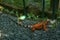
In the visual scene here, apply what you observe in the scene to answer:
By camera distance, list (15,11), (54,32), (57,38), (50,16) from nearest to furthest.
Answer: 1. (57,38)
2. (54,32)
3. (50,16)
4. (15,11)

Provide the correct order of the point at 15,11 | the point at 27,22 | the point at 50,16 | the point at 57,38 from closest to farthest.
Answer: the point at 57,38 < the point at 27,22 < the point at 50,16 < the point at 15,11

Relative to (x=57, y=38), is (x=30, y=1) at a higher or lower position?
higher

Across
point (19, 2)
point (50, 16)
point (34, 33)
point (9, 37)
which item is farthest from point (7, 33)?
point (19, 2)

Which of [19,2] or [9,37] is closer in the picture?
[9,37]

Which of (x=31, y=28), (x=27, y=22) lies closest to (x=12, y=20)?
(x=27, y=22)

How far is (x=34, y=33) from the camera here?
4.32 metres

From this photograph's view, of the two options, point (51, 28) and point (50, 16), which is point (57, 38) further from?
point (50, 16)

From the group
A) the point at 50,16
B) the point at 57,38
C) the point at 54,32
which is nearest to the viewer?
the point at 57,38

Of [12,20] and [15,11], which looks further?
[15,11]


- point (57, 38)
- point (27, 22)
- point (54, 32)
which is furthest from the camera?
point (27, 22)

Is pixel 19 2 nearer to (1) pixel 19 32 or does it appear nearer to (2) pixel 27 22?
(2) pixel 27 22

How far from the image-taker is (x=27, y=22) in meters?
5.04

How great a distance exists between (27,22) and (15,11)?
1034 millimetres

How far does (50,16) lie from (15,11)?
1.14 meters
